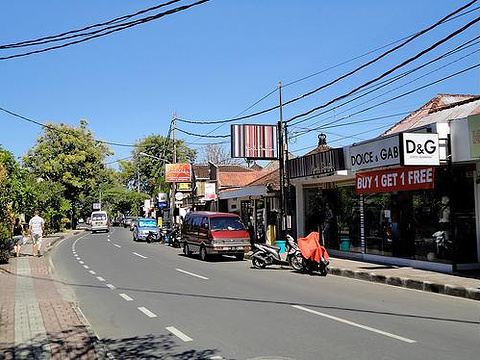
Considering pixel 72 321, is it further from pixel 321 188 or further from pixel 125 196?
pixel 125 196

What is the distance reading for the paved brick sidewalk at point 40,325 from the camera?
21.9ft

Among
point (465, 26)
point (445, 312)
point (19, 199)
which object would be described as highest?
point (465, 26)

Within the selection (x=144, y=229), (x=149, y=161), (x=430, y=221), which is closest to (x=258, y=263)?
(x=430, y=221)

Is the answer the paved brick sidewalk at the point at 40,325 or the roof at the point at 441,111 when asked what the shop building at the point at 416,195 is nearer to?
the roof at the point at 441,111

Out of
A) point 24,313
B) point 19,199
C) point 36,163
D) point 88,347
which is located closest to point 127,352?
point 88,347

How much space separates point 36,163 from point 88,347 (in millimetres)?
60676

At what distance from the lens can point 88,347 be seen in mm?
6859

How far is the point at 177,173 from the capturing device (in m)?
38.9

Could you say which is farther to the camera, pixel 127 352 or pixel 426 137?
pixel 426 137

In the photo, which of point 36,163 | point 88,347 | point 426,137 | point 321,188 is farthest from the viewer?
point 36,163

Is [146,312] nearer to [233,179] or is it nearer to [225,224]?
[225,224]

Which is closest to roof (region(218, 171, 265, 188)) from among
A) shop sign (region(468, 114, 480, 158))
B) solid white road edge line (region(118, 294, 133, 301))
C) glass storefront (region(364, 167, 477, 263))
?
glass storefront (region(364, 167, 477, 263))

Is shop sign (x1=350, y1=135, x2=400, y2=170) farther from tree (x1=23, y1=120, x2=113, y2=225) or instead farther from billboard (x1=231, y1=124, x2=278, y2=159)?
tree (x1=23, y1=120, x2=113, y2=225)

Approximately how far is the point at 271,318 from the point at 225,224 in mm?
12490
